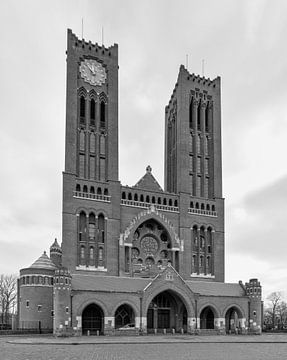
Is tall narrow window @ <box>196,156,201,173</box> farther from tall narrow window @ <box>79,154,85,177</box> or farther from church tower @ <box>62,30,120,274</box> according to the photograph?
tall narrow window @ <box>79,154,85,177</box>

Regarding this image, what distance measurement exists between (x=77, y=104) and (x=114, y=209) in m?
16.7

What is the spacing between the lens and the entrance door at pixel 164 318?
67438 millimetres

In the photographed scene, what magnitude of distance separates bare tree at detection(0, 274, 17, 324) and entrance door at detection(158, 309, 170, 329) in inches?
1845

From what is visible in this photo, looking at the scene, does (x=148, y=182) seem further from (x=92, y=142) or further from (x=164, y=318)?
(x=164, y=318)

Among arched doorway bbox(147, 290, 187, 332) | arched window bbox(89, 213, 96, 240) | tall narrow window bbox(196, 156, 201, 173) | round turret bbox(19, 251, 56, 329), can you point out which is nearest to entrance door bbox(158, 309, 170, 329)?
arched doorway bbox(147, 290, 187, 332)

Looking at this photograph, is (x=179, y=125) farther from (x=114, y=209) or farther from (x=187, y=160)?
(x=114, y=209)

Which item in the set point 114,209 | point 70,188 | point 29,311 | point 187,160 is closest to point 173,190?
point 187,160

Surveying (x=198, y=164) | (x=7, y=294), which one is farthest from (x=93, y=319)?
(x=7, y=294)

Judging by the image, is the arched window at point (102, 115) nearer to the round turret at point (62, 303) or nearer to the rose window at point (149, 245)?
the rose window at point (149, 245)

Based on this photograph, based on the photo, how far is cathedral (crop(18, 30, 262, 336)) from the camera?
62406 millimetres

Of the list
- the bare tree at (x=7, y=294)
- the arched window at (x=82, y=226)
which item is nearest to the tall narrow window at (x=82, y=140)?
the arched window at (x=82, y=226)

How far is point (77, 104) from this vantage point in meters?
75.2

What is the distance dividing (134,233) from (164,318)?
13.0m

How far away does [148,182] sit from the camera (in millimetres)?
78125
